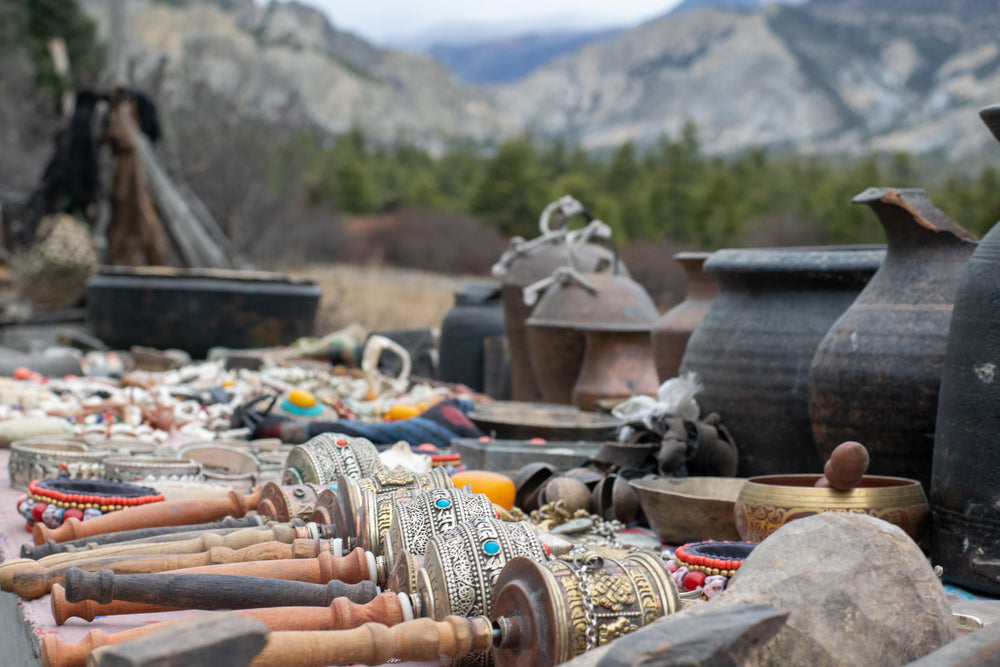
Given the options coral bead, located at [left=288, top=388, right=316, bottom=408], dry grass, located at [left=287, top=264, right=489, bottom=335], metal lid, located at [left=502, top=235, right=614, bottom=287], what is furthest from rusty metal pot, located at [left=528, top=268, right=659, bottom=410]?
dry grass, located at [left=287, top=264, right=489, bottom=335]

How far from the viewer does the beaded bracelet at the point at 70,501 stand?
2.91m

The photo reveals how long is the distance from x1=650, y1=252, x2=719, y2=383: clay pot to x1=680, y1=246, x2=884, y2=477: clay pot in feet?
3.40

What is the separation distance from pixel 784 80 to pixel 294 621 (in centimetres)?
15048

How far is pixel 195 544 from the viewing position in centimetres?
234

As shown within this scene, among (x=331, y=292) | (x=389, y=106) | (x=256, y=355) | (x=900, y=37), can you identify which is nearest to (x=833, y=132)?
(x=900, y=37)

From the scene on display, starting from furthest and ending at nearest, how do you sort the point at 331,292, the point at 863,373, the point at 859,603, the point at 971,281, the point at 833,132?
1. the point at 833,132
2. the point at 331,292
3. the point at 863,373
4. the point at 971,281
5. the point at 859,603

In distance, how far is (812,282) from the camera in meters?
3.83

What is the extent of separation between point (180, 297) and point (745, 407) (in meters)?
5.66

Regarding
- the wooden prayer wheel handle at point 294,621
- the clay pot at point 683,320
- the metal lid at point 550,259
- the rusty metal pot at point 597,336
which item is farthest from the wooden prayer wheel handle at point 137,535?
the metal lid at point 550,259

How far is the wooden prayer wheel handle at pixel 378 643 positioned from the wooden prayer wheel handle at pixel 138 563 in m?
0.65

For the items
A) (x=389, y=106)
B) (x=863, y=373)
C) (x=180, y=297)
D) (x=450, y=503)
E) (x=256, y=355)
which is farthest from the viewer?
(x=389, y=106)

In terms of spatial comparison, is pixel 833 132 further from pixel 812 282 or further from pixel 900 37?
pixel 812 282

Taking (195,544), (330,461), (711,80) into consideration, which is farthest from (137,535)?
(711,80)

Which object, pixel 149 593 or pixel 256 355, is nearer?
pixel 149 593
